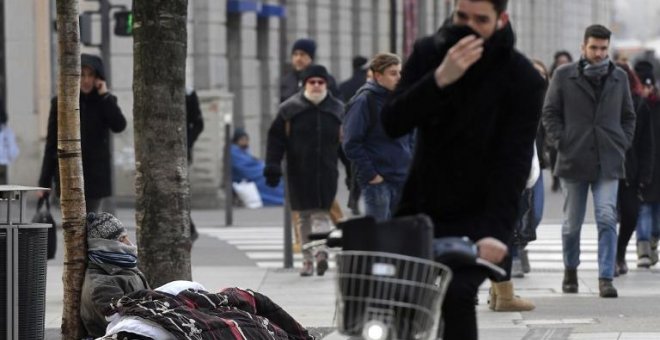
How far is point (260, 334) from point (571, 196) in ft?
13.5

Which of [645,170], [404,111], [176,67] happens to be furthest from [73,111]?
[645,170]

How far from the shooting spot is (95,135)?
42.3ft

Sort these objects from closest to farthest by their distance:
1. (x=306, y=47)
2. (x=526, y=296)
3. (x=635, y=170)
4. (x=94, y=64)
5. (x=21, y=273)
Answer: (x=21, y=273)
(x=526, y=296)
(x=94, y=64)
(x=635, y=170)
(x=306, y=47)

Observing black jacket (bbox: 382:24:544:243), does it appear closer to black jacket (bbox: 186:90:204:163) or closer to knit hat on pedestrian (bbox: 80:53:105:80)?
knit hat on pedestrian (bbox: 80:53:105:80)

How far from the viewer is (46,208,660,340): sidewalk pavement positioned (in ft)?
33.2

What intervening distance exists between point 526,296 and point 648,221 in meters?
2.68

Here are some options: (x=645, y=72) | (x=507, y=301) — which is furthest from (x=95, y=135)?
(x=645, y=72)

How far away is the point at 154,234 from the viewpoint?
954cm

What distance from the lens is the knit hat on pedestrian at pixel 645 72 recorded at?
14.1 m

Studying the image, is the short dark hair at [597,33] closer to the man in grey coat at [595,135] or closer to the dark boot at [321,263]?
the man in grey coat at [595,135]

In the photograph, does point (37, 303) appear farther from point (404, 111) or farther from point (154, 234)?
point (404, 111)

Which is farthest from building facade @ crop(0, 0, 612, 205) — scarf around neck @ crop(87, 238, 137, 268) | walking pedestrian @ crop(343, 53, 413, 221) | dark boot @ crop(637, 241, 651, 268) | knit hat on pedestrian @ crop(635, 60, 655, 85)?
scarf around neck @ crop(87, 238, 137, 268)

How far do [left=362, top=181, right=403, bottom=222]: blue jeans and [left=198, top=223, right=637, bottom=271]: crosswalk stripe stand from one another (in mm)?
2622

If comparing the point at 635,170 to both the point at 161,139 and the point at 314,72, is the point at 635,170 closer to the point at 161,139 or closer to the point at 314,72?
the point at 314,72
